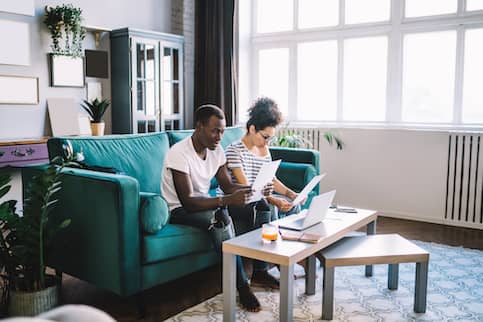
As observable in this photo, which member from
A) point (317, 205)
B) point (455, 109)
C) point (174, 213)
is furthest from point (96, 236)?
point (455, 109)

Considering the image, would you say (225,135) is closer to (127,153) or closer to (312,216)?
(127,153)

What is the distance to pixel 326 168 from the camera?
4.59 metres

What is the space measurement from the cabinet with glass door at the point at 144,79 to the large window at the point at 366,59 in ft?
2.64

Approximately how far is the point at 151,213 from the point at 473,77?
124 inches

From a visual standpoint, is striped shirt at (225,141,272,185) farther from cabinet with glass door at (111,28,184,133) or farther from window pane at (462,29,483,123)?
window pane at (462,29,483,123)

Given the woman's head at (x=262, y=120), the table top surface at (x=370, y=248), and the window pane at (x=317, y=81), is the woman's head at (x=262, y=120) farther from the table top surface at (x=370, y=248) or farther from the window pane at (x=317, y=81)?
the window pane at (x=317, y=81)

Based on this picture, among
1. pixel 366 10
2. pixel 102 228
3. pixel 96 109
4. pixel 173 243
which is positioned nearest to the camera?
pixel 102 228

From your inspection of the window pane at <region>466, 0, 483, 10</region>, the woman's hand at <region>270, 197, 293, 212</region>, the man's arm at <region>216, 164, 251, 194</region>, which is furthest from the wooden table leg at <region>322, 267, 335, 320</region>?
the window pane at <region>466, 0, 483, 10</region>

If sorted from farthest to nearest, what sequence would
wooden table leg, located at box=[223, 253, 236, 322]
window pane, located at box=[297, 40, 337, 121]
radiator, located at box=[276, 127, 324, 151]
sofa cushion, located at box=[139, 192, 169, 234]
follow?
window pane, located at box=[297, 40, 337, 121], radiator, located at box=[276, 127, 324, 151], sofa cushion, located at box=[139, 192, 169, 234], wooden table leg, located at box=[223, 253, 236, 322]

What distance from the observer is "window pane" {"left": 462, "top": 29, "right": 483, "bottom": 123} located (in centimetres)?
396

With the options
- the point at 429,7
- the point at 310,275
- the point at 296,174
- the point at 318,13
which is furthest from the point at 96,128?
the point at 429,7

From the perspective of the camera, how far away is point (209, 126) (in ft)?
7.99

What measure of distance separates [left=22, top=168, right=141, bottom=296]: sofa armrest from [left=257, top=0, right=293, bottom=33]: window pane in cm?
335

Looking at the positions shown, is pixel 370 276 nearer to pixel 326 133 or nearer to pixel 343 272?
pixel 343 272
